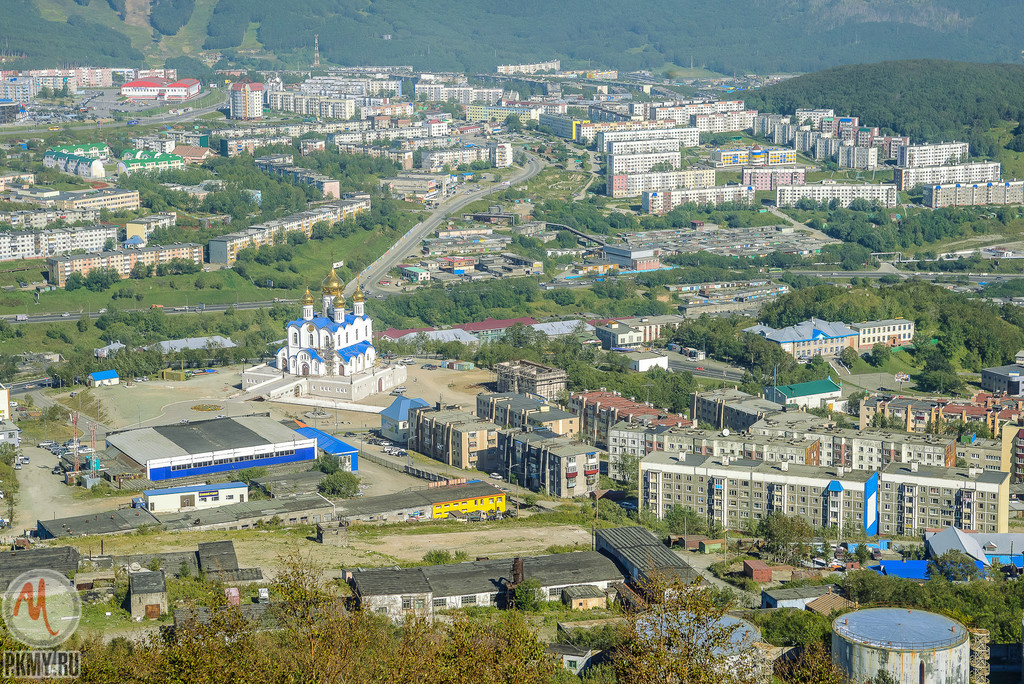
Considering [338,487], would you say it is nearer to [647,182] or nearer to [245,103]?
[647,182]

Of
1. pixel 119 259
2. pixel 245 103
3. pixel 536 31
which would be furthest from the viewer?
pixel 536 31

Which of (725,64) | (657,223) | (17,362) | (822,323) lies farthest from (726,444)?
(725,64)

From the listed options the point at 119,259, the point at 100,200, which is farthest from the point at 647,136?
the point at 119,259

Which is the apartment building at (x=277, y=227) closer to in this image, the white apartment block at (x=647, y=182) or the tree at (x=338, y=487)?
the white apartment block at (x=647, y=182)

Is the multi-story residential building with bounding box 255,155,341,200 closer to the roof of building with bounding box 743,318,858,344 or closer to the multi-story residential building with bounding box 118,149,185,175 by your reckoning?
the multi-story residential building with bounding box 118,149,185,175

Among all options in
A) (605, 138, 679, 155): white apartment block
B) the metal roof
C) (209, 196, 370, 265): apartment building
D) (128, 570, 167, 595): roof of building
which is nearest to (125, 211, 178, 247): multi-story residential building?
(209, 196, 370, 265): apartment building

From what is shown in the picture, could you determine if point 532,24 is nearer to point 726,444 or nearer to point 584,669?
point 726,444
